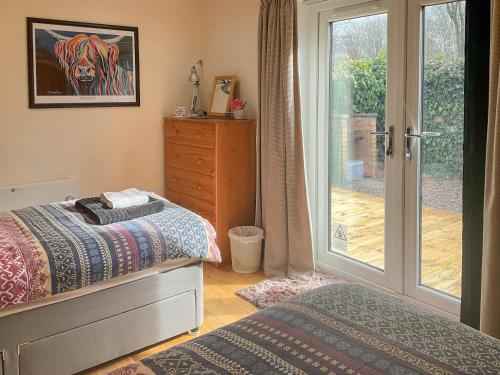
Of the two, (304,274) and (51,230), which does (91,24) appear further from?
(304,274)

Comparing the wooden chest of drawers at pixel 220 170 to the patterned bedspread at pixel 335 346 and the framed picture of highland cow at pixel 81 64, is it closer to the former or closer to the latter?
the framed picture of highland cow at pixel 81 64

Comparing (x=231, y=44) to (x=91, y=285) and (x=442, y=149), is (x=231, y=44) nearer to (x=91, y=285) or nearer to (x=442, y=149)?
(x=442, y=149)

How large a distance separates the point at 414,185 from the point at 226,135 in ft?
4.98

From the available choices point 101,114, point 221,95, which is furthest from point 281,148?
point 101,114

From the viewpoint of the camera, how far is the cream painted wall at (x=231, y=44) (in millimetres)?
4100

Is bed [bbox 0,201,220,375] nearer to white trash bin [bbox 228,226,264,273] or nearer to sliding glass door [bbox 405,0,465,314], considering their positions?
white trash bin [bbox 228,226,264,273]

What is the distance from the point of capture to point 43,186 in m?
3.98

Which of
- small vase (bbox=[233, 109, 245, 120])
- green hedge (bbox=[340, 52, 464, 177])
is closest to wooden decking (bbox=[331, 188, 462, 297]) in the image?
green hedge (bbox=[340, 52, 464, 177])

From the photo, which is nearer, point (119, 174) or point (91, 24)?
point (91, 24)

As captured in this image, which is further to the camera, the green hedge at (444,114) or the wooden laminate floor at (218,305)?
the green hedge at (444,114)

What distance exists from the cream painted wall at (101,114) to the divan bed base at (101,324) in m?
1.96

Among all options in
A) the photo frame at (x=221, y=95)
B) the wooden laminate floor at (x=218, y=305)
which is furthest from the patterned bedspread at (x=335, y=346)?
the photo frame at (x=221, y=95)

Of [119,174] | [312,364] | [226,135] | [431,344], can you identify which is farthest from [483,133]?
[119,174]

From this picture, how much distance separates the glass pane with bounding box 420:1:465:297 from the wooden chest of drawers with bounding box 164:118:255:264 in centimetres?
150
